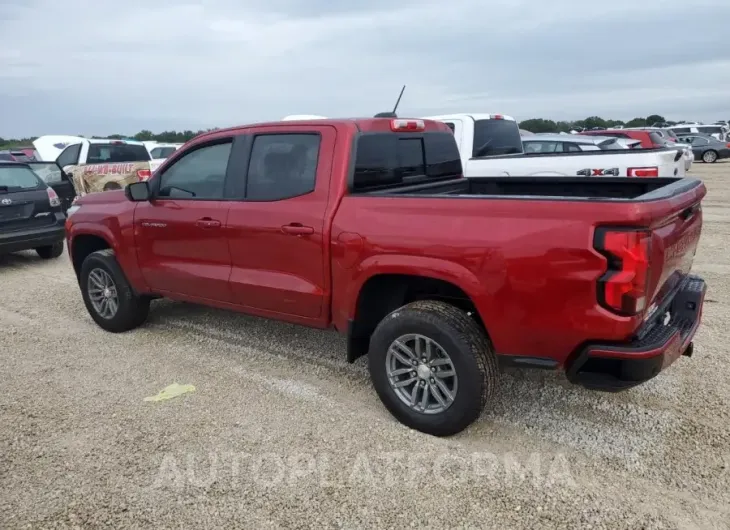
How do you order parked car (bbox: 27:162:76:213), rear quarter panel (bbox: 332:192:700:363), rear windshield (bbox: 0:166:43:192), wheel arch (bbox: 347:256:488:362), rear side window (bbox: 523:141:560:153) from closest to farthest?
rear quarter panel (bbox: 332:192:700:363)
wheel arch (bbox: 347:256:488:362)
rear windshield (bbox: 0:166:43:192)
parked car (bbox: 27:162:76:213)
rear side window (bbox: 523:141:560:153)

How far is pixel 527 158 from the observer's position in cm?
838

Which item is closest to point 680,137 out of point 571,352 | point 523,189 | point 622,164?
point 622,164

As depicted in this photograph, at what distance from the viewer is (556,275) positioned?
3.00 m

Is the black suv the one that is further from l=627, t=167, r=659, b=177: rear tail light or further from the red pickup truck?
l=627, t=167, r=659, b=177: rear tail light

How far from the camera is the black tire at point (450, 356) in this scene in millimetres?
3357

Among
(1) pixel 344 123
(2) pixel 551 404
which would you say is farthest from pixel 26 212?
(2) pixel 551 404

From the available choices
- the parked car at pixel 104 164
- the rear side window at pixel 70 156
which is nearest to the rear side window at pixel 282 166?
the parked car at pixel 104 164

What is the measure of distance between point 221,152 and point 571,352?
2.91 meters

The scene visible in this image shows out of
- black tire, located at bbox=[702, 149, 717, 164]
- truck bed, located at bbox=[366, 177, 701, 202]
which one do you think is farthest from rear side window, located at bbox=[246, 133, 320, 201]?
black tire, located at bbox=[702, 149, 717, 164]

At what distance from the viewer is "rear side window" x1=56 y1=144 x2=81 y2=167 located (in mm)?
14617

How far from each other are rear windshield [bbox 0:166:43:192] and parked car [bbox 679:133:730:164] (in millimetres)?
25721

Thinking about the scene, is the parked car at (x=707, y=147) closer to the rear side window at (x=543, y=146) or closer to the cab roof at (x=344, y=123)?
the rear side window at (x=543, y=146)

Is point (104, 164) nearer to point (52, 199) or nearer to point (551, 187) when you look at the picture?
point (52, 199)

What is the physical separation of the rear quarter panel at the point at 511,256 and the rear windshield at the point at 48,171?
9.48 meters
